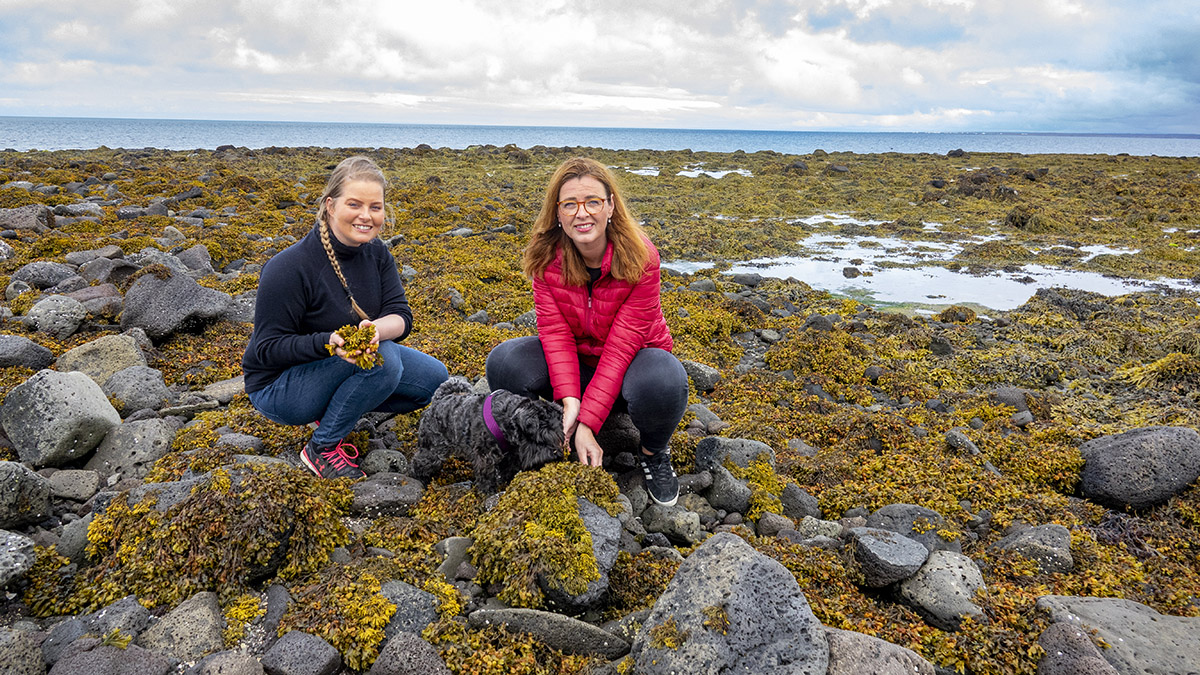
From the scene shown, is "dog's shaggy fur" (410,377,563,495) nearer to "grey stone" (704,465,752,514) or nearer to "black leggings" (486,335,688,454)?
"black leggings" (486,335,688,454)

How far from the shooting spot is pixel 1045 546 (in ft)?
12.4

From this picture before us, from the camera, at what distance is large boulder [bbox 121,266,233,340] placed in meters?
6.70

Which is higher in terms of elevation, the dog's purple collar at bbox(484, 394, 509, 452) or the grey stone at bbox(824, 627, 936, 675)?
the dog's purple collar at bbox(484, 394, 509, 452)

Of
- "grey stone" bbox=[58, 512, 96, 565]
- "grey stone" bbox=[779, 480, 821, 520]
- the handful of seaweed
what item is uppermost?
the handful of seaweed

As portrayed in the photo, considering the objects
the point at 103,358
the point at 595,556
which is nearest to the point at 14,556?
the point at 595,556

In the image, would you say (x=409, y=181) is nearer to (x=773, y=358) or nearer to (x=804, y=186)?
A: (x=804, y=186)

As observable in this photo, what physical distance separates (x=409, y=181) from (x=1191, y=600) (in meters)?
29.0

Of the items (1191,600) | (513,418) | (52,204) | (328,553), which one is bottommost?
(1191,600)

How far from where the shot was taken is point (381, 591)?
2.99 metres

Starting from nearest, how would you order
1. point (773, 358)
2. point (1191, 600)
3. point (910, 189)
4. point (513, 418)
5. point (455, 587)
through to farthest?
point (455, 587) → point (1191, 600) → point (513, 418) → point (773, 358) → point (910, 189)

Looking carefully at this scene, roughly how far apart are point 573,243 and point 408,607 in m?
2.41

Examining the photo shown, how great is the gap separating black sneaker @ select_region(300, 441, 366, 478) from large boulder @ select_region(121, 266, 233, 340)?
3714 mm

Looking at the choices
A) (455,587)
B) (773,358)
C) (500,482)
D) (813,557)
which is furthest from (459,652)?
(773,358)

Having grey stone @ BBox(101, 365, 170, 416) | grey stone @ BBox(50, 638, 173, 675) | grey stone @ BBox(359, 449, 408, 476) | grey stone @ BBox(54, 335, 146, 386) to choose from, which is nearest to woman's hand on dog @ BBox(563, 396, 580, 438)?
grey stone @ BBox(359, 449, 408, 476)
